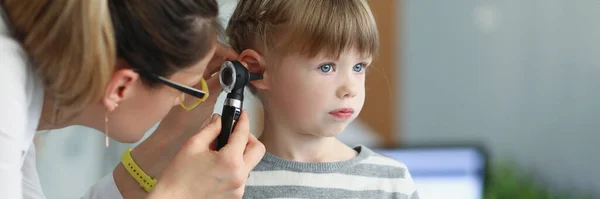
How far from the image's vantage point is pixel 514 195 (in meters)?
2.97

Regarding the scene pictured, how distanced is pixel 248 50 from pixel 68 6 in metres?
0.34

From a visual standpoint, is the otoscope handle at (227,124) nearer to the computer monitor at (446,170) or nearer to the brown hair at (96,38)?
the brown hair at (96,38)

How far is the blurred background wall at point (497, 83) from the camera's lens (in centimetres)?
326

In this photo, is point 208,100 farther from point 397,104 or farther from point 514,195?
point 397,104

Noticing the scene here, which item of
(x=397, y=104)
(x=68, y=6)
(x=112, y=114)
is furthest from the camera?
(x=397, y=104)

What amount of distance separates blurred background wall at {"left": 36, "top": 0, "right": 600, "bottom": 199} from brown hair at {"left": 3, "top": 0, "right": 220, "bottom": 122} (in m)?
2.10

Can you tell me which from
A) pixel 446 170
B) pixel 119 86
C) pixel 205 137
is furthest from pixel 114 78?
pixel 446 170

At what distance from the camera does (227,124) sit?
1171mm

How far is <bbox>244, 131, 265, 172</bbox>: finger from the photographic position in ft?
3.77

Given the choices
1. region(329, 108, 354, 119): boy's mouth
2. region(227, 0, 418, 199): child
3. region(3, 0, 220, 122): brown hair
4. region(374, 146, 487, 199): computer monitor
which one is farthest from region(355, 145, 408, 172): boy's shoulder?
region(374, 146, 487, 199): computer monitor

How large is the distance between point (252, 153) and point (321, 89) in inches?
5.7

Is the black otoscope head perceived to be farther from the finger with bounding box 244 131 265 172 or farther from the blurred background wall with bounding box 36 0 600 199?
the blurred background wall with bounding box 36 0 600 199

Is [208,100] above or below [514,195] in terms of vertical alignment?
above

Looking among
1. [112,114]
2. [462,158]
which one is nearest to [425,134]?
[462,158]
